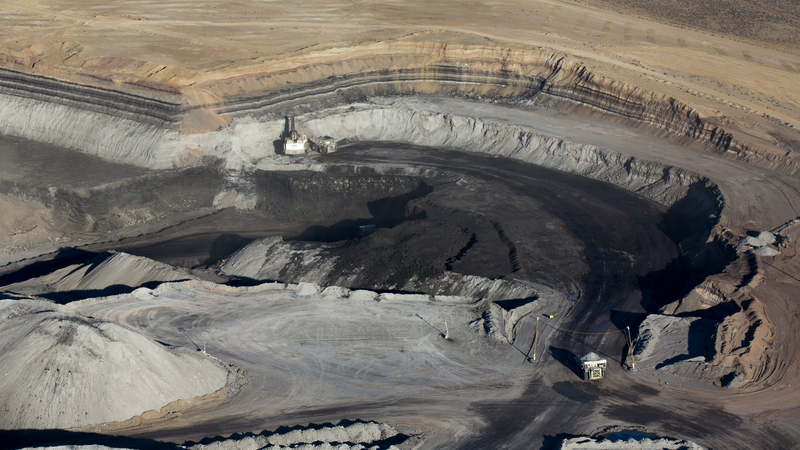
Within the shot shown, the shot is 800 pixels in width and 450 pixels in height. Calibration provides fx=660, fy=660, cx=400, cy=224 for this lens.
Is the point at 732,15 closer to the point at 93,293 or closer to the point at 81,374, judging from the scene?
the point at 93,293

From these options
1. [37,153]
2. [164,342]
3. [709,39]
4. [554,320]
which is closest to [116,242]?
[37,153]

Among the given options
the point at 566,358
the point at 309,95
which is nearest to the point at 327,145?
the point at 309,95

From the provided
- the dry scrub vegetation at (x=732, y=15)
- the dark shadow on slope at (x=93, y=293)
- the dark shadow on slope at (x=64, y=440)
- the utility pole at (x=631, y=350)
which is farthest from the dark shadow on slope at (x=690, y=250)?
the dry scrub vegetation at (x=732, y=15)

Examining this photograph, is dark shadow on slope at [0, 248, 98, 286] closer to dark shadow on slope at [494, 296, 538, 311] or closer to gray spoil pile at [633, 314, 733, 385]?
dark shadow on slope at [494, 296, 538, 311]

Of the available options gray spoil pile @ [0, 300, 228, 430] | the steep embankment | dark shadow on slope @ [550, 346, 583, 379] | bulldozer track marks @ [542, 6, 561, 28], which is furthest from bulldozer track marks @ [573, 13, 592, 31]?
gray spoil pile @ [0, 300, 228, 430]

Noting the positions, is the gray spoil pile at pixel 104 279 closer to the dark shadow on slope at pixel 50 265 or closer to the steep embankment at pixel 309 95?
the dark shadow on slope at pixel 50 265

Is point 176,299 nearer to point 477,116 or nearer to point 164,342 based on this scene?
point 164,342
